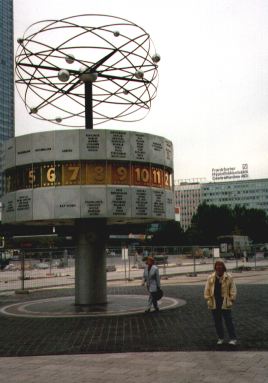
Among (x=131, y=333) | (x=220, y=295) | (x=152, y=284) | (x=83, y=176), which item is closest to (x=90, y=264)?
(x=152, y=284)

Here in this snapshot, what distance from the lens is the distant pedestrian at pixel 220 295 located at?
10.8 metres

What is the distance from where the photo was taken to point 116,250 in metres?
41.1

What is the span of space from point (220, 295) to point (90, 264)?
8.27m

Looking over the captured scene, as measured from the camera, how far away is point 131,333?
12703mm

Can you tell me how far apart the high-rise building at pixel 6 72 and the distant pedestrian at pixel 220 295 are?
169373 millimetres

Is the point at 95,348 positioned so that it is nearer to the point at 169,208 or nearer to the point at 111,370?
the point at 111,370

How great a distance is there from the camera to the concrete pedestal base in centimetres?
1841

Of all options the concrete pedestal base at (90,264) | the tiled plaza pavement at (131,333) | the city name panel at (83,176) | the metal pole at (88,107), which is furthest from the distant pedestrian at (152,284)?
the metal pole at (88,107)

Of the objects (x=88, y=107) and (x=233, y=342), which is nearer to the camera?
(x=233, y=342)

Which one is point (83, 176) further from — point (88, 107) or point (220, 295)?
point (220, 295)

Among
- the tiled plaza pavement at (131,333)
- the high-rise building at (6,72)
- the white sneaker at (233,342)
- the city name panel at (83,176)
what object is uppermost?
the high-rise building at (6,72)

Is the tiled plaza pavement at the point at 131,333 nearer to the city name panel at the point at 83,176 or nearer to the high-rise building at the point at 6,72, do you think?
the city name panel at the point at 83,176

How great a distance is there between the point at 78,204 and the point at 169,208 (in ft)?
12.7

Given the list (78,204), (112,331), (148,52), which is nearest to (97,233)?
(78,204)
